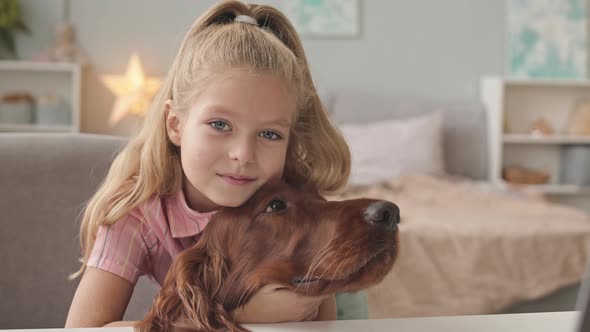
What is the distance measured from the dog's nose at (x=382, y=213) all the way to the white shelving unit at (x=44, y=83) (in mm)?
3593

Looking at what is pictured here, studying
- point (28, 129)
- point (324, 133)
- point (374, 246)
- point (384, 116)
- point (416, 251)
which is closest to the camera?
point (374, 246)

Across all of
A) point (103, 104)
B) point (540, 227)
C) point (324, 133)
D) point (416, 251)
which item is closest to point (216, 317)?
point (324, 133)

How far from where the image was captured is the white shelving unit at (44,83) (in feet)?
12.9

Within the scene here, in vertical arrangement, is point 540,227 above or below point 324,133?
below

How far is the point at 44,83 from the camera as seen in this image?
4.18 metres

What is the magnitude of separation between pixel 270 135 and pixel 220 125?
2.6 inches

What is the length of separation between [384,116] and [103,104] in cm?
178

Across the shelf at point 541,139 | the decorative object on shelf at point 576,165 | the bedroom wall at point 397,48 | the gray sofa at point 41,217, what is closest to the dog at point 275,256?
the gray sofa at point 41,217

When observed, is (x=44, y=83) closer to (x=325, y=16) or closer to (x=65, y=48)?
(x=65, y=48)

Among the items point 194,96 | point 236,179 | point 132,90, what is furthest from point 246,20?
point 132,90

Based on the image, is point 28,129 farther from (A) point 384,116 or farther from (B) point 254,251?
(B) point 254,251

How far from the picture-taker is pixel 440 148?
158 inches

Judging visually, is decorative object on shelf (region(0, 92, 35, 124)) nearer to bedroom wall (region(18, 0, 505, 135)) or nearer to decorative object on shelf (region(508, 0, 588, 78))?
bedroom wall (region(18, 0, 505, 135))

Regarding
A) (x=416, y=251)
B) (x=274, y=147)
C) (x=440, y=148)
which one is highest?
(x=274, y=147)
